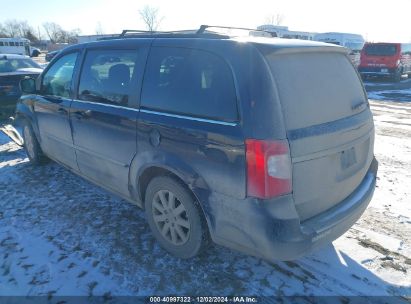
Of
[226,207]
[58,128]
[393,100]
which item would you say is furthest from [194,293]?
[393,100]

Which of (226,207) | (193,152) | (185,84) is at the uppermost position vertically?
(185,84)

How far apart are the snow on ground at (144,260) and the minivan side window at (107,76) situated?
4.42ft

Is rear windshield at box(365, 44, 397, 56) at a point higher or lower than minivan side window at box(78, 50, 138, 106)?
lower

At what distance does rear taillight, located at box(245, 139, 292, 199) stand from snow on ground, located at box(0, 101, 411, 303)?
0.96m

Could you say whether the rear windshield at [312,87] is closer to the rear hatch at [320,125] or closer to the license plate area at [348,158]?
the rear hatch at [320,125]

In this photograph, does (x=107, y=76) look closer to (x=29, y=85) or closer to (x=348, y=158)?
(x=29, y=85)

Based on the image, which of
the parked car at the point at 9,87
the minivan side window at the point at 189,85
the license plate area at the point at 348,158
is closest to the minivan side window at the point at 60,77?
the minivan side window at the point at 189,85

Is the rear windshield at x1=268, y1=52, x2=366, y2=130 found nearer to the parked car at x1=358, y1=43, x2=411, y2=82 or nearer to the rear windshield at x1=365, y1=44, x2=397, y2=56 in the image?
the parked car at x1=358, y1=43, x2=411, y2=82

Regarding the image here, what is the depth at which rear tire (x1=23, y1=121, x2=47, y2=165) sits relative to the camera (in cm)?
508

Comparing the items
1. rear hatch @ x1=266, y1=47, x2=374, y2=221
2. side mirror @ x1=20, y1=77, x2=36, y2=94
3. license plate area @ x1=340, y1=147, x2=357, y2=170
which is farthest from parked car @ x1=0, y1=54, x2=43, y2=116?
license plate area @ x1=340, y1=147, x2=357, y2=170

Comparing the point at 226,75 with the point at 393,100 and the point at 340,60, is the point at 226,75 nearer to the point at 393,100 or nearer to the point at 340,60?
the point at 340,60

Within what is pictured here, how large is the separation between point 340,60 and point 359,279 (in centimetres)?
185

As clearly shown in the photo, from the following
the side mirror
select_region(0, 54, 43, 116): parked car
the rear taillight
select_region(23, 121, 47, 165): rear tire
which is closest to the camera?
the rear taillight

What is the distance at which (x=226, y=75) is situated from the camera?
234 centimetres
